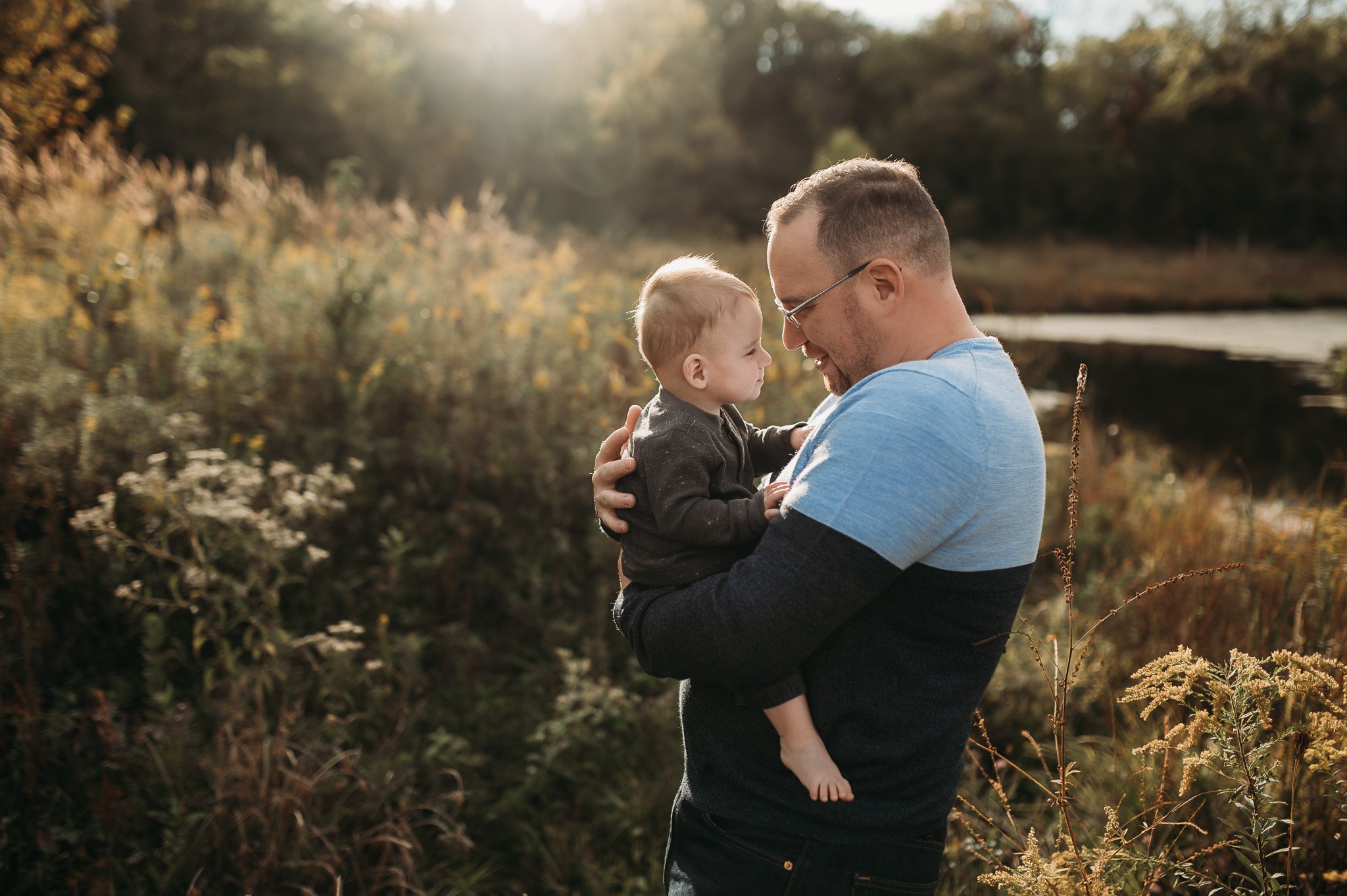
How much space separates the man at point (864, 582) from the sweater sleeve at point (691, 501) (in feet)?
0.30

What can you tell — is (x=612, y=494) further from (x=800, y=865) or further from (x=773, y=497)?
(x=800, y=865)

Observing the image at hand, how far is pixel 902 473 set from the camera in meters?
1.17

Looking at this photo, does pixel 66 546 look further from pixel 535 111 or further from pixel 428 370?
pixel 535 111

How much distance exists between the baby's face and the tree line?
59.9 feet

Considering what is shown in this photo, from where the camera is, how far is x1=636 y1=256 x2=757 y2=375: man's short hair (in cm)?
166

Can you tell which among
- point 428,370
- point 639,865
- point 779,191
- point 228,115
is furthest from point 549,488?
point 779,191

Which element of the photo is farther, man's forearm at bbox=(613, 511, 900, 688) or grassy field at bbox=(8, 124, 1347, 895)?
grassy field at bbox=(8, 124, 1347, 895)

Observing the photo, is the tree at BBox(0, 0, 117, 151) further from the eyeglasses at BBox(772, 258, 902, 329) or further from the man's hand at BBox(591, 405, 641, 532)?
the eyeglasses at BBox(772, 258, 902, 329)

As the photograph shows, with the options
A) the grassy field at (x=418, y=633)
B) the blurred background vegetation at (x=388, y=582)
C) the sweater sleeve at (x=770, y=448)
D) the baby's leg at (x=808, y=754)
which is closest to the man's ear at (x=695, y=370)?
the sweater sleeve at (x=770, y=448)

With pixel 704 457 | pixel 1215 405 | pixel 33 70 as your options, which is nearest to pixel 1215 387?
pixel 1215 405

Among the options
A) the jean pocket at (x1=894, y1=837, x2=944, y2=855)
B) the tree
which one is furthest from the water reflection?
the tree

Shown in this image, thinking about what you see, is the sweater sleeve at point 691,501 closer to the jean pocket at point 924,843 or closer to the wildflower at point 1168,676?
the jean pocket at point 924,843

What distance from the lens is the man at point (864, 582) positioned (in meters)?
1.19

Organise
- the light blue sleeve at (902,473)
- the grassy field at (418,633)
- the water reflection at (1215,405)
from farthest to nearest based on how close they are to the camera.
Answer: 1. the water reflection at (1215,405)
2. the grassy field at (418,633)
3. the light blue sleeve at (902,473)
